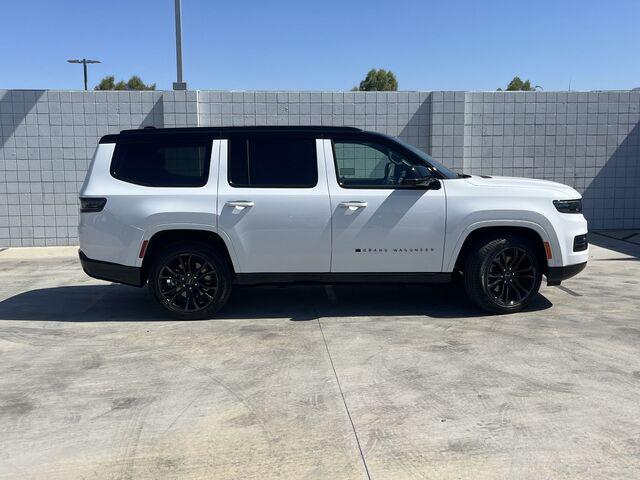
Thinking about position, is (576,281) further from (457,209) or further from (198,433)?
(198,433)

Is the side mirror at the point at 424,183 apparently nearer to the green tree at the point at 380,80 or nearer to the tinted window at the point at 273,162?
the tinted window at the point at 273,162

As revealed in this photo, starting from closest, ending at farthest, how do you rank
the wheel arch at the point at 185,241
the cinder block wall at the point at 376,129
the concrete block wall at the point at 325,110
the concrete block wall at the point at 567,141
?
the wheel arch at the point at 185,241
the cinder block wall at the point at 376,129
the concrete block wall at the point at 325,110
the concrete block wall at the point at 567,141

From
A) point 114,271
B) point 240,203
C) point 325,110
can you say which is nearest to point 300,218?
point 240,203

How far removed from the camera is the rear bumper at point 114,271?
5898 mm

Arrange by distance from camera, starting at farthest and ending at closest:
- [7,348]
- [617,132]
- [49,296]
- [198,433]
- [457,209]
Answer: [617,132] < [49,296] < [457,209] < [7,348] < [198,433]

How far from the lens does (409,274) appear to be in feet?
19.6

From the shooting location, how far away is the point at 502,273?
19.8 ft

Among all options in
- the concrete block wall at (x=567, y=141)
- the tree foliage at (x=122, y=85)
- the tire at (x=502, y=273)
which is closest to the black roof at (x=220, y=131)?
the tire at (x=502, y=273)

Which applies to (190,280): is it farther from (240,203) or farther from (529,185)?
(529,185)

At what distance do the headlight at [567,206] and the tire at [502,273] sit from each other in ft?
1.50

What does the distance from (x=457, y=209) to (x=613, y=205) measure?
788 centimetres

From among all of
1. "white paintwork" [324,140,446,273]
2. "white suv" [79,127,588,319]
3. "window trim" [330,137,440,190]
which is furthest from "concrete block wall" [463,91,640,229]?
"white paintwork" [324,140,446,273]

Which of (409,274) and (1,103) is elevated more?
(1,103)

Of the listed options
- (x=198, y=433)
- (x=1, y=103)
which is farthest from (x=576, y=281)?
(x=1, y=103)
